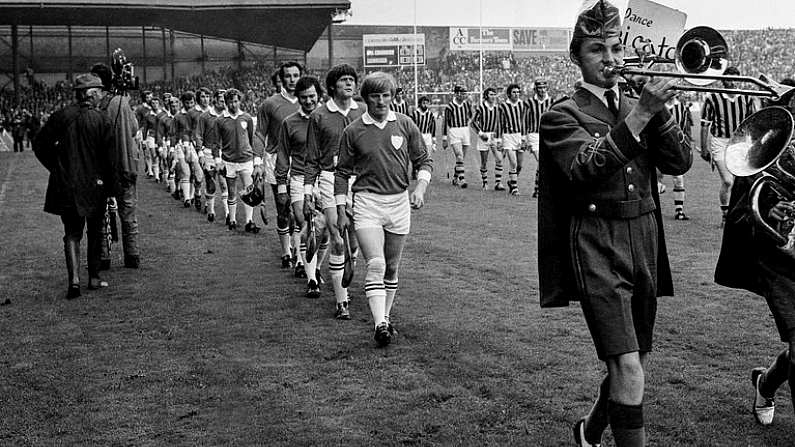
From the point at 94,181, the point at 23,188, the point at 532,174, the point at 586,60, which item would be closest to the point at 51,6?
the point at 23,188

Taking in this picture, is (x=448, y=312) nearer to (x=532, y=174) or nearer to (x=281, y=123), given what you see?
(x=281, y=123)

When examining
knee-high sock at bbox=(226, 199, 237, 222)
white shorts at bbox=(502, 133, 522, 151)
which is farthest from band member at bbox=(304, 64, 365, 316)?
white shorts at bbox=(502, 133, 522, 151)

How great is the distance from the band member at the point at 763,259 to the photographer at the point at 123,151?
749cm

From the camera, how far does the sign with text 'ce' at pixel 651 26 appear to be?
4.55 meters

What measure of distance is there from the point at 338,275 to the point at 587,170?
5305mm

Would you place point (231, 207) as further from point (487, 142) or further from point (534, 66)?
point (534, 66)

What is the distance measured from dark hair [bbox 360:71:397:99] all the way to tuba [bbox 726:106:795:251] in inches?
147

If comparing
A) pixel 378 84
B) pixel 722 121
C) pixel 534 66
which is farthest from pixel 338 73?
pixel 534 66

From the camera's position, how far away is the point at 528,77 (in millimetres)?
59938

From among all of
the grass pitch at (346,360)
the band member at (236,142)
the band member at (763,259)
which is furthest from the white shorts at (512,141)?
the band member at (763,259)

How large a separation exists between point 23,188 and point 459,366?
66.4 feet

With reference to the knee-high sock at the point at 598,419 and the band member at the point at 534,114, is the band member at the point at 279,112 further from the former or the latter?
the band member at the point at 534,114

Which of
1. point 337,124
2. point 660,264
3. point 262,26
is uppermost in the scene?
point 262,26

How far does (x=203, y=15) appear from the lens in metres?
40.4
